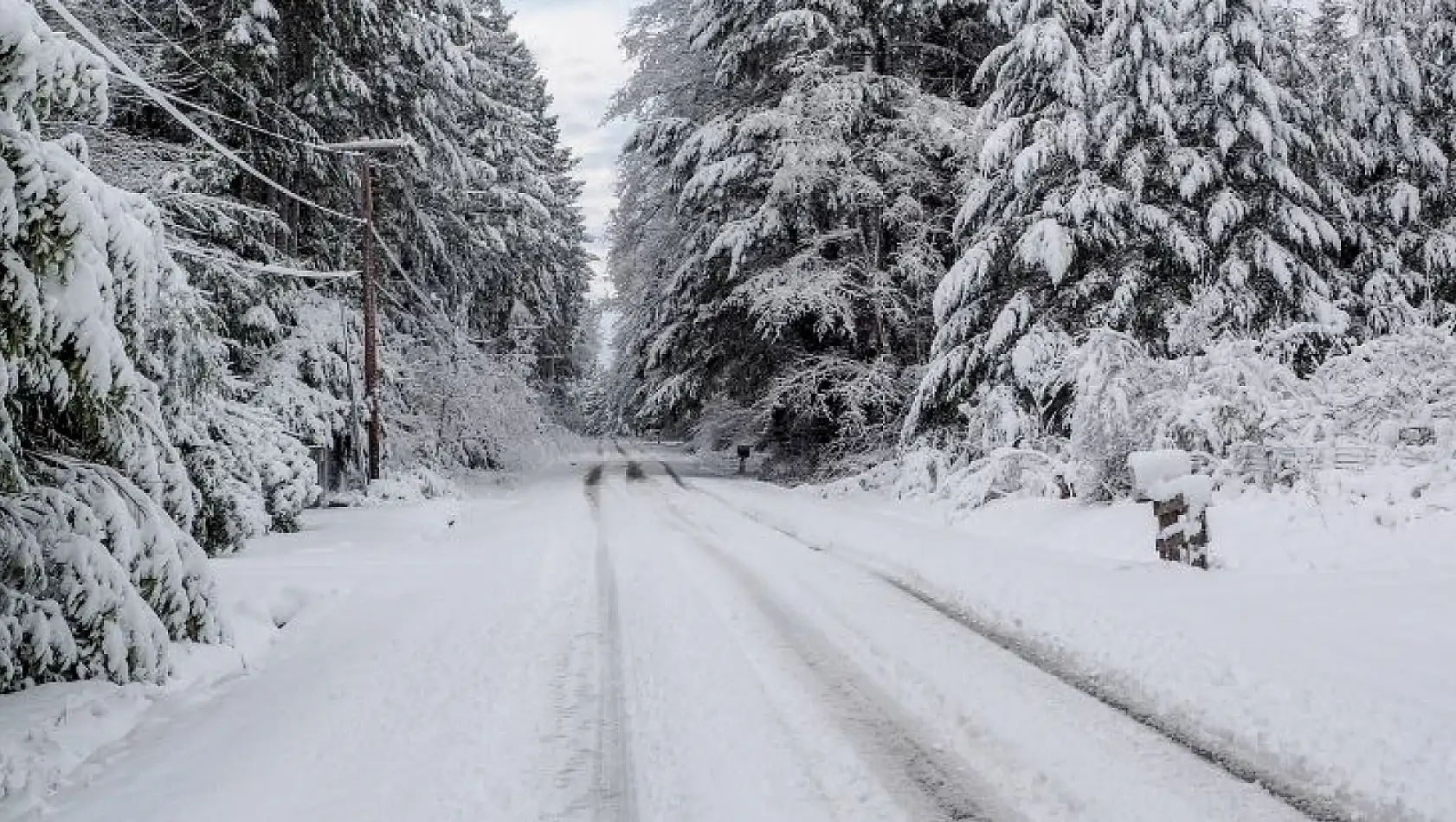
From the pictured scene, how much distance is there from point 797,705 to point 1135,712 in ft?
5.20

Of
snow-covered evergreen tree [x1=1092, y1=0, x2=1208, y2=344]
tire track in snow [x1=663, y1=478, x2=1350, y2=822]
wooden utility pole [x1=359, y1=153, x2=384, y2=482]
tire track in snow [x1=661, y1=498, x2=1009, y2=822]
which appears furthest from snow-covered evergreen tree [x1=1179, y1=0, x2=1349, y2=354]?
wooden utility pole [x1=359, y1=153, x2=384, y2=482]

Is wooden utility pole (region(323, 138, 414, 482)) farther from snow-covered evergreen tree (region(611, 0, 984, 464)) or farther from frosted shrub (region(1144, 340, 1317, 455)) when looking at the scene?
frosted shrub (region(1144, 340, 1317, 455))

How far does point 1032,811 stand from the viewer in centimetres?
333

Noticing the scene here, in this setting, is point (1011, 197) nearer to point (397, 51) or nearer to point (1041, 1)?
point (1041, 1)

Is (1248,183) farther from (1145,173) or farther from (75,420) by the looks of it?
(75,420)

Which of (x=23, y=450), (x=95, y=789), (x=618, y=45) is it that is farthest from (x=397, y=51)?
(x=95, y=789)

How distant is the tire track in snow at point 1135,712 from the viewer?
130 inches

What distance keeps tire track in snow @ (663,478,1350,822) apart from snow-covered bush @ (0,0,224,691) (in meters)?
4.96

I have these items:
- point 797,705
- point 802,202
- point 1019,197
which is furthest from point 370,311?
point 797,705

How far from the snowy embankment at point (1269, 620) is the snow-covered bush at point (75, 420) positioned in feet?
16.8

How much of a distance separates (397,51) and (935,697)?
58.3ft

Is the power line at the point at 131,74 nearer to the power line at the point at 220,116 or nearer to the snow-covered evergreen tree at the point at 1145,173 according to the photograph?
the power line at the point at 220,116

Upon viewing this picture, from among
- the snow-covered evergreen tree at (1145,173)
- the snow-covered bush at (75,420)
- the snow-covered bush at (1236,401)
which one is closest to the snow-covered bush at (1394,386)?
the snow-covered bush at (1236,401)

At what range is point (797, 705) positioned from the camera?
467cm
